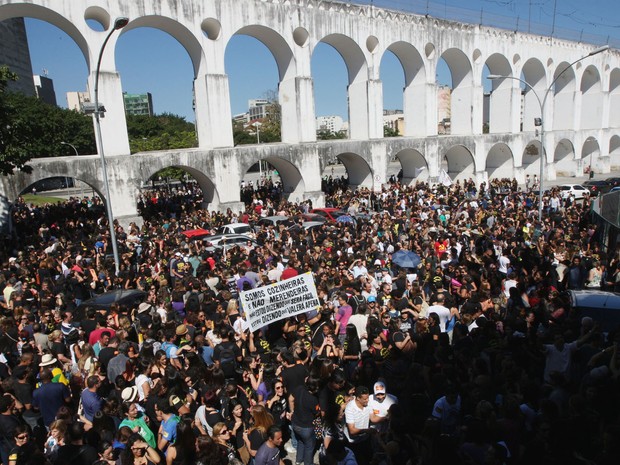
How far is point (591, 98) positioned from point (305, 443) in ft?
177

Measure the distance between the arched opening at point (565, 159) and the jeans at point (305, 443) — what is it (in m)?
47.6

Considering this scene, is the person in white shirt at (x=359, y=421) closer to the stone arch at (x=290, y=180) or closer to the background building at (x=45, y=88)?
the stone arch at (x=290, y=180)

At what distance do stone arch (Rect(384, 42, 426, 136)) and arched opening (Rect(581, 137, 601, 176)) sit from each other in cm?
2378

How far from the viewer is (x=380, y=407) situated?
5.57 metres

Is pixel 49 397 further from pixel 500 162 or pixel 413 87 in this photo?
pixel 500 162

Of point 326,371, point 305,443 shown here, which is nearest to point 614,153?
point 326,371

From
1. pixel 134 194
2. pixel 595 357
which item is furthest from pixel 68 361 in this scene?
pixel 134 194

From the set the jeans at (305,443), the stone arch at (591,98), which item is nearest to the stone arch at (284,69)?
the jeans at (305,443)

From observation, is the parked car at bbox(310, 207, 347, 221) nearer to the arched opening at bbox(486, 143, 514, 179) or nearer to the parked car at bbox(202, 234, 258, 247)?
the parked car at bbox(202, 234, 258, 247)

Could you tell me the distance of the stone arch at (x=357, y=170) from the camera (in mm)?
31663

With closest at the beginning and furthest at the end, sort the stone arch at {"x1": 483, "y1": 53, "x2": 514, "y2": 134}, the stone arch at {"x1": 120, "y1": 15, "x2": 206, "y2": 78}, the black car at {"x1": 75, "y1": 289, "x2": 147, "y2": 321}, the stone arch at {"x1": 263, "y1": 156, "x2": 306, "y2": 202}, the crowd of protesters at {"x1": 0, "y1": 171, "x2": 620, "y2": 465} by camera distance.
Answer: the crowd of protesters at {"x1": 0, "y1": 171, "x2": 620, "y2": 465} → the black car at {"x1": 75, "y1": 289, "x2": 147, "y2": 321} → the stone arch at {"x1": 120, "y1": 15, "x2": 206, "y2": 78} → the stone arch at {"x1": 263, "y1": 156, "x2": 306, "y2": 202} → the stone arch at {"x1": 483, "y1": 53, "x2": 514, "y2": 134}

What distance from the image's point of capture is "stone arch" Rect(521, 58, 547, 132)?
41.8m

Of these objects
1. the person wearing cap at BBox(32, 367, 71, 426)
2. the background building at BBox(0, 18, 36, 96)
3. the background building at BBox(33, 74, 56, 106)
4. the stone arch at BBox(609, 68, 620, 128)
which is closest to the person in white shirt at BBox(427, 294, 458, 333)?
the person wearing cap at BBox(32, 367, 71, 426)

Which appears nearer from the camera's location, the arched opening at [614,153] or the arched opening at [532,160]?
the arched opening at [532,160]
